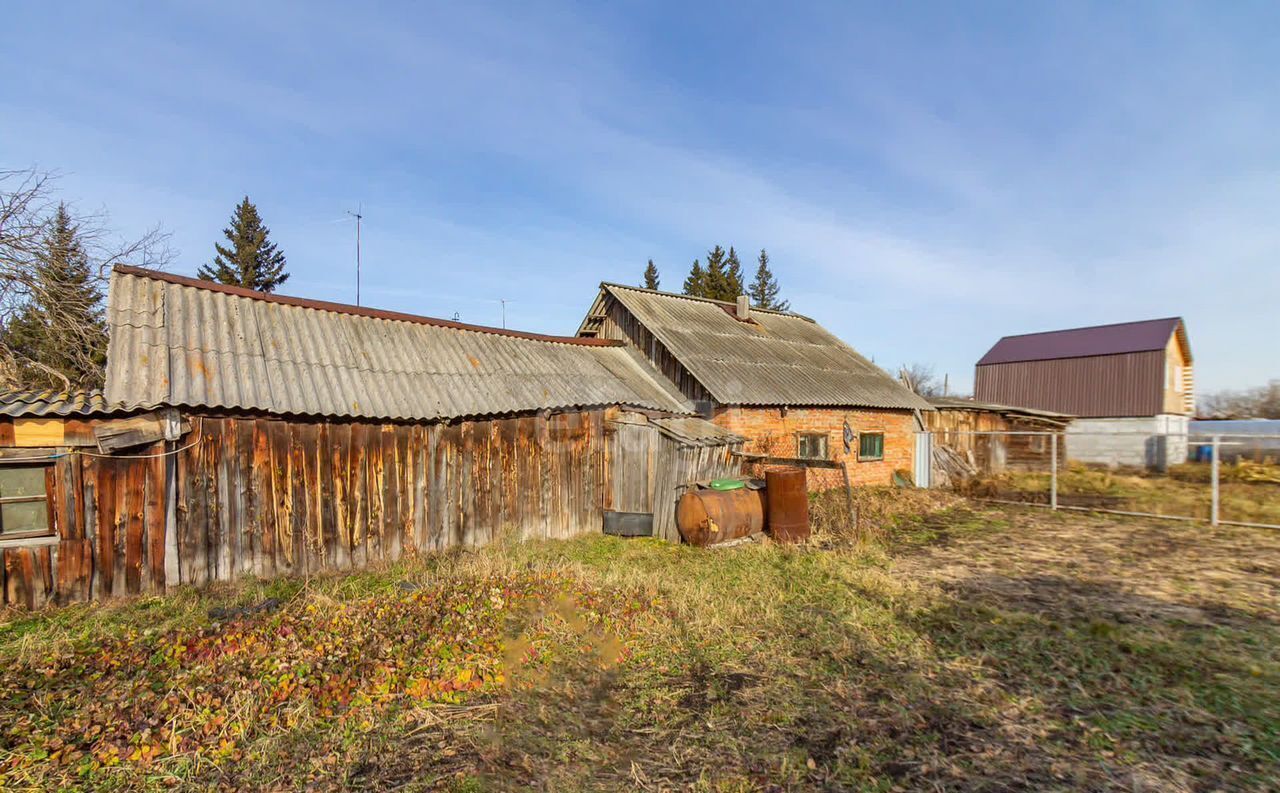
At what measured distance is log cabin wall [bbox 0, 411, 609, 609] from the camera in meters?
7.05

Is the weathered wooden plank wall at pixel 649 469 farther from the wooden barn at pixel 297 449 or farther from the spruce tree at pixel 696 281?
→ the spruce tree at pixel 696 281

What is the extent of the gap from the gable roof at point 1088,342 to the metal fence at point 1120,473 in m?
4.70

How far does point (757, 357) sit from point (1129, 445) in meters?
18.7

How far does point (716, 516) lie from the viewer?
35.6 ft

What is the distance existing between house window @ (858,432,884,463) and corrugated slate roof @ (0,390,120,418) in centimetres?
1730

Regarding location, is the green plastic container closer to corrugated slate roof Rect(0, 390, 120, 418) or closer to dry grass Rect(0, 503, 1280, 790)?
dry grass Rect(0, 503, 1280, 790)

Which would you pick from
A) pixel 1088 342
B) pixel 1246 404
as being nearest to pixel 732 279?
pixel 1088 342

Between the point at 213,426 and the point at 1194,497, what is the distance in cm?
2288

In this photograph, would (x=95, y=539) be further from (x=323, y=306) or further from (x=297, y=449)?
(x=323, y=306)

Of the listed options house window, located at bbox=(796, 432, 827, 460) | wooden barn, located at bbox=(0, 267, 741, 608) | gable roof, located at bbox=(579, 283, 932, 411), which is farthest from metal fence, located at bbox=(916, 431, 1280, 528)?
wooden barn, located at bbox=(0, 267, 741, 608)

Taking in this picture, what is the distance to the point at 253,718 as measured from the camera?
4.56 meters

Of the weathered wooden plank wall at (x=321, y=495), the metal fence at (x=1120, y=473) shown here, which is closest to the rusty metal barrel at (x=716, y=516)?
the weathered wooden plank wall at (x=321, y=495)

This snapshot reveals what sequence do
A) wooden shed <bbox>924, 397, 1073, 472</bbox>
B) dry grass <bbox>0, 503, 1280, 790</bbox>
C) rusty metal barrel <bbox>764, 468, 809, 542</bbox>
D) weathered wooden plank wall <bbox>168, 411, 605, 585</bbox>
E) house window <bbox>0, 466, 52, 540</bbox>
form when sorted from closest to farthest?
dry grass <bbox>0, 503, 1280, 790</bbox> < house window <bbox>0, 466, 52, 540</bbox> < weathered wooden plank wall <bbox>168, 411, 605, 585</bbox> < rusty metal barrel <bbox>764, 468, 809, 542</bbox> < wooden shed <bbox>924, 397, 1073, 472</bbox>

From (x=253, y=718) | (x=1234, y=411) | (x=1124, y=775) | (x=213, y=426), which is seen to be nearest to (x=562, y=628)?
(x=253, y=718)
